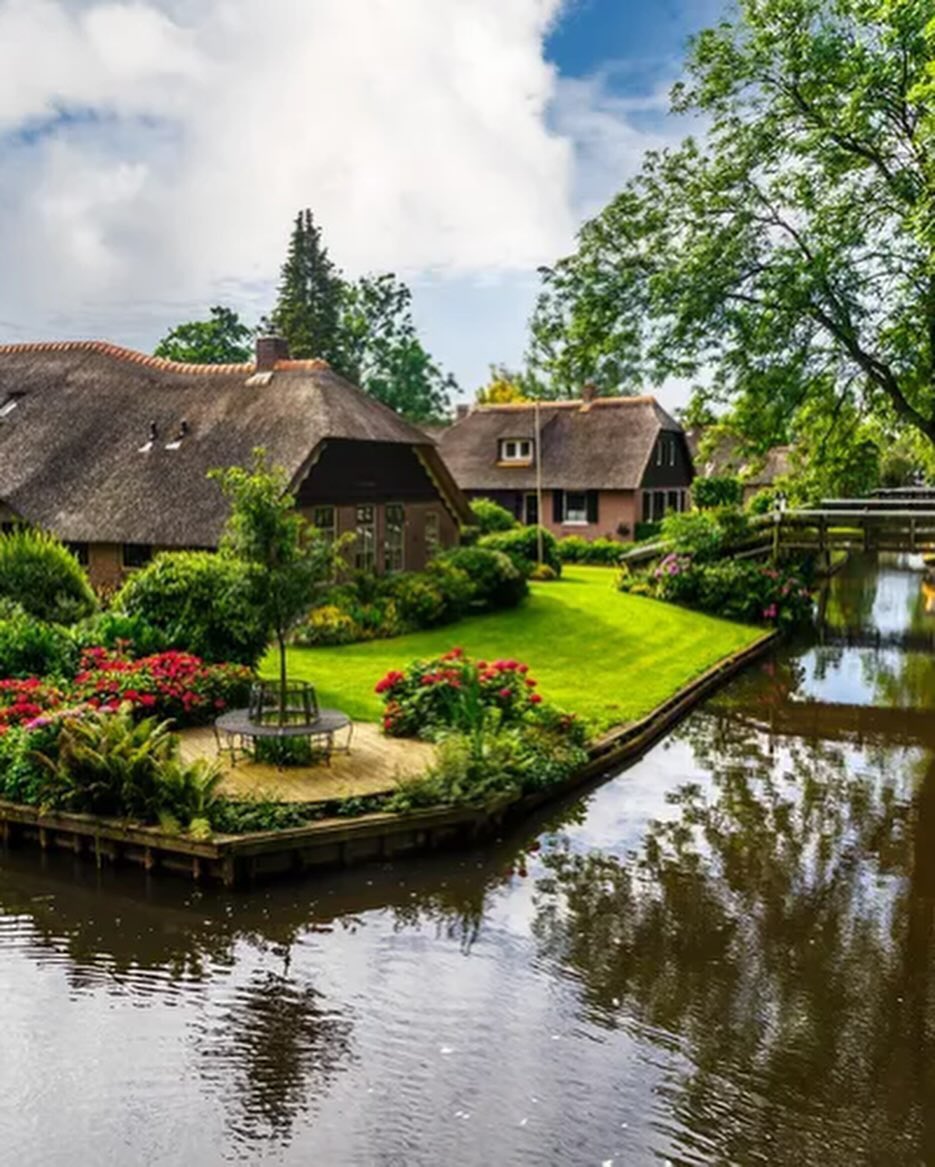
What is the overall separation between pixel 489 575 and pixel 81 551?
10.9 m

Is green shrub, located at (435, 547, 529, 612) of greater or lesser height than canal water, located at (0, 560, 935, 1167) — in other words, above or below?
above

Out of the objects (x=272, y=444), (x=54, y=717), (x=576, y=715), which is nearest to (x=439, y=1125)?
(x=54, y=717)

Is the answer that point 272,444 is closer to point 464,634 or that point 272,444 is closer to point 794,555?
point 464,634

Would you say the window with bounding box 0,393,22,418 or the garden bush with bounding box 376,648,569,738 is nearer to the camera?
the garden bush with bounding box 376,648,569,738

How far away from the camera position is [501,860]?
14.0 m

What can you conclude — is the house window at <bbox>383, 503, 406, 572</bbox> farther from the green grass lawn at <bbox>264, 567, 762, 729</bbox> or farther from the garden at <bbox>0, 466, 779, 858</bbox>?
the green grass lawn at <bbox>264, 567, 762, 729</bbox>

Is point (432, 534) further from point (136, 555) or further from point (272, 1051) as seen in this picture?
point (272, 1051)

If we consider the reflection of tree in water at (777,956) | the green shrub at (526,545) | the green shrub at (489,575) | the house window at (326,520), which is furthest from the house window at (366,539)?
the reflection of tree in water at (777,956)

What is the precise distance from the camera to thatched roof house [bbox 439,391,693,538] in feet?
162

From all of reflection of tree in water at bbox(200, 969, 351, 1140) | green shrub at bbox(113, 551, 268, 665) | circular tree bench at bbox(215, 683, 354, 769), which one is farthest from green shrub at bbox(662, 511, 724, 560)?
reflection of tree in water at bbox(200, 969, 351, 1140)

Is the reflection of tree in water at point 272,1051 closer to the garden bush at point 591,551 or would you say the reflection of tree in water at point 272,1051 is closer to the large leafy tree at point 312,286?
the garden bush at point 591,551

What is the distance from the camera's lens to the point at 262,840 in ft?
41.3

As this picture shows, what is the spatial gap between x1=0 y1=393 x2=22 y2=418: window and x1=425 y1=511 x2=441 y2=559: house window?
12754 mm

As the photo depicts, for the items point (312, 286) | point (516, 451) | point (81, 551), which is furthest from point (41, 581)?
point (312, 286)
